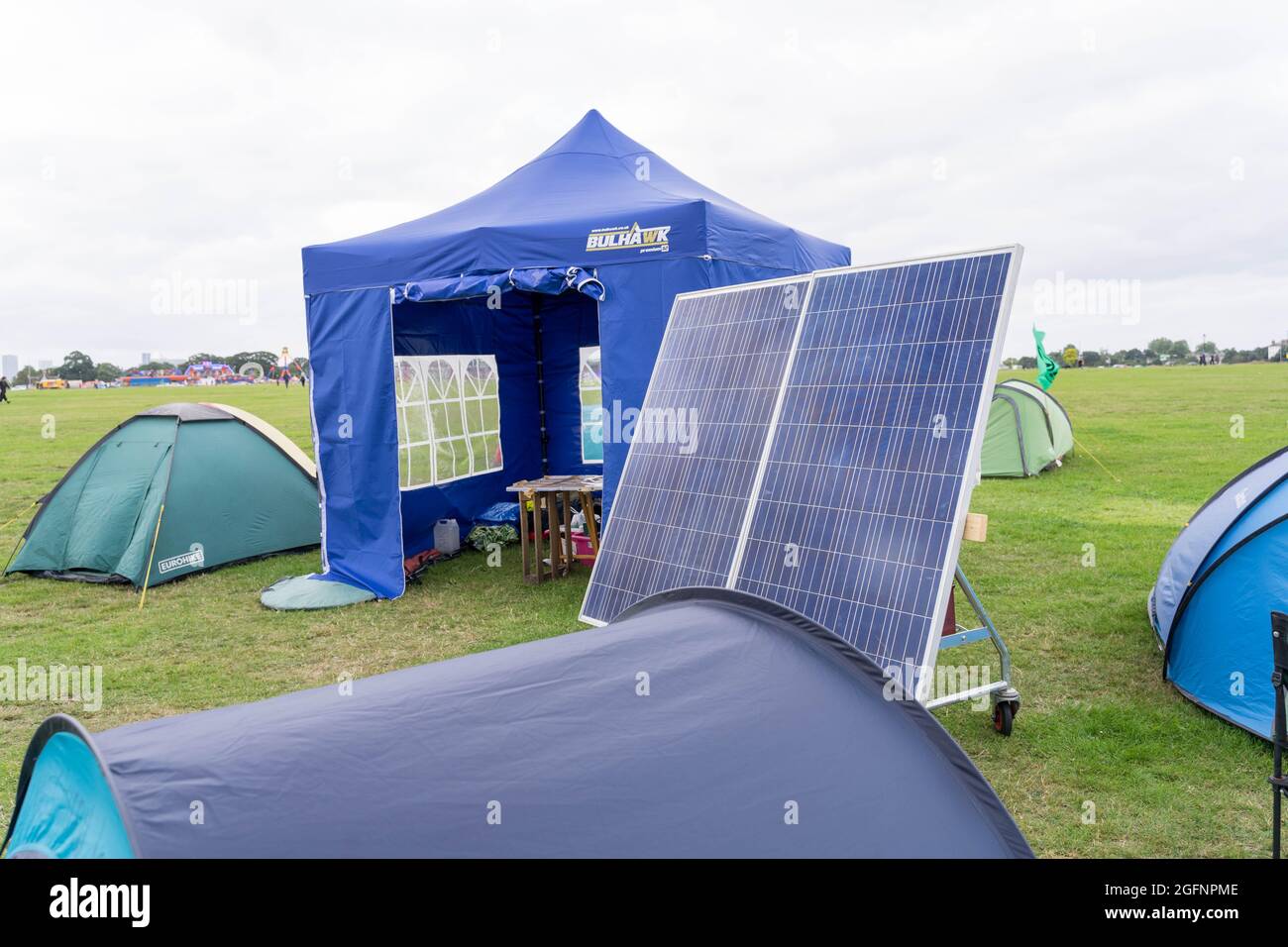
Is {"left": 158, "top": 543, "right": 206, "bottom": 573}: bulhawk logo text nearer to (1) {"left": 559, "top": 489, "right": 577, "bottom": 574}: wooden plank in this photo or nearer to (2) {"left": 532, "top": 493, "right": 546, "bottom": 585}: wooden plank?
(2) {"left": 532, "top": 493, "right": 546, "bottom": 585}: wooden plank

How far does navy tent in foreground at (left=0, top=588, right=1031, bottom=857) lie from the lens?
6.50 ft

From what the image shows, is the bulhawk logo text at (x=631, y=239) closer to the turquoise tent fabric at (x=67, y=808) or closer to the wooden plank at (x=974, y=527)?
the wooden plank at (x=974, y=527)

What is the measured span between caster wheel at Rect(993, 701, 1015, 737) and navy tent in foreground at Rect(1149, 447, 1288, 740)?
3.96 feet

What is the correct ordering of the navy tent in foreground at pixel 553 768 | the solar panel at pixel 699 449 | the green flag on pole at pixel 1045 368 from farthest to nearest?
the green flag on pole at pixel 1045 368, the solar panel at pixel 699 449, the navy tent in foreground at pixel 553 768

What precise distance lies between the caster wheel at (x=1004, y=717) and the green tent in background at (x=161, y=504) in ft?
25.6

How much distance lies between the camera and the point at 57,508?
32.5ft

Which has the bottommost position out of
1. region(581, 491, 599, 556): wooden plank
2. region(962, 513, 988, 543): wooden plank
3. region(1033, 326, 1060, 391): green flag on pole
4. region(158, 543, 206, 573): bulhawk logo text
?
region(158, 543, 206, 573): bulhawk logo text

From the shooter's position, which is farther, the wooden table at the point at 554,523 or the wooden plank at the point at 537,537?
the wooden table at the point at 554,523

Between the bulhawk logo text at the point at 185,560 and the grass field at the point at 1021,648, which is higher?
the bulhawk logo text at the point at 185,560

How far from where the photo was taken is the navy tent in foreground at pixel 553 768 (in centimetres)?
198

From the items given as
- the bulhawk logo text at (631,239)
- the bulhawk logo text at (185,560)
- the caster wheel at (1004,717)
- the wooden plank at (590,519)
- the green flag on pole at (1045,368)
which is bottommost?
the caster wheel at (1004,717)
